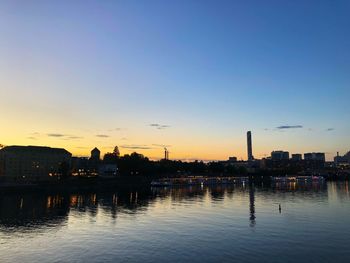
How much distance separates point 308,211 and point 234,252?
48.2m

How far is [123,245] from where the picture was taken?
50.1 meters

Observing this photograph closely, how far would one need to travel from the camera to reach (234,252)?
4478 centimetres

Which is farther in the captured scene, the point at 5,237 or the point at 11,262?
the point at 5,237

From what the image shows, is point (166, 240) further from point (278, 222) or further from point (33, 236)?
point (278, 222)

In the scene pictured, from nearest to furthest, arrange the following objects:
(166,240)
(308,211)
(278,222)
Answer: (166,240)
(278,222)
(308,211)

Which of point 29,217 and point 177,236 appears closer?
point 177,236

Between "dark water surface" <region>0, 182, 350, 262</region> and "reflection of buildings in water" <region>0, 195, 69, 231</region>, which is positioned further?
"reflection of buildings in water" <region>0, 195, 69, 231</region>

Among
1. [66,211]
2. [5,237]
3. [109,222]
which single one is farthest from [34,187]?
[5,237]

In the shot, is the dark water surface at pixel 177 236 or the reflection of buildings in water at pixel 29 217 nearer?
the dark water surface at pixel 177 236

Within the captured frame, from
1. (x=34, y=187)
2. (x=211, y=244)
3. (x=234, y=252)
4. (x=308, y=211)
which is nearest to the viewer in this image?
(x=234, y=252)

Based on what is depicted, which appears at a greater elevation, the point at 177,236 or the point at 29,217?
the point at 29,217

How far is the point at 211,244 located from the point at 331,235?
19.8m

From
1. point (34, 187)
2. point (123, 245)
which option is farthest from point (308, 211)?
point (34, 187)

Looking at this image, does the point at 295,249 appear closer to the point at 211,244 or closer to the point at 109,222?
the point at 211,244
